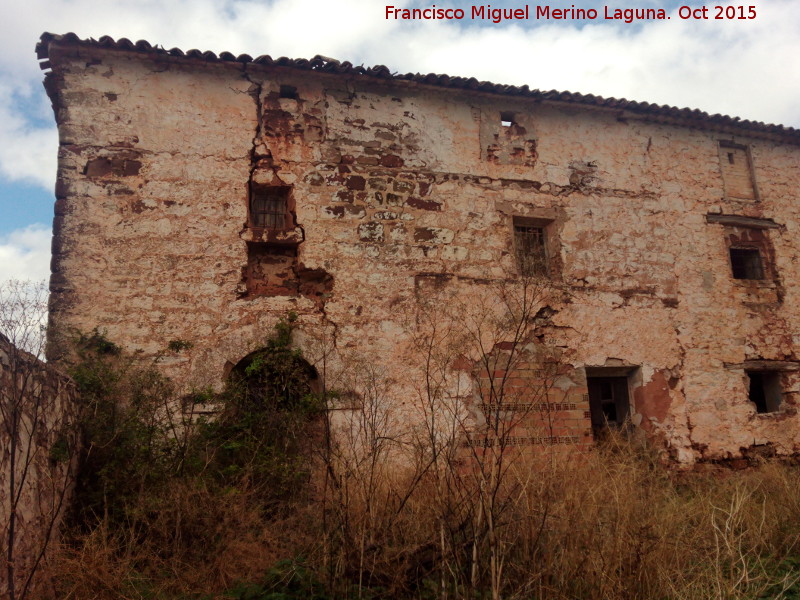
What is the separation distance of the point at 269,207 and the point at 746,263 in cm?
723

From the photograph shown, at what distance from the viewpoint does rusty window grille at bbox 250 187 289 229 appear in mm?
7883

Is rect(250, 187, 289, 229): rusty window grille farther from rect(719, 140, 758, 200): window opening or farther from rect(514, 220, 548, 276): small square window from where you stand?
rect(719, 140, 758, 200): window opening

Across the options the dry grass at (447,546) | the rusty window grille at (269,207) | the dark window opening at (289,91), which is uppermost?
the dark window opening at (289,91)

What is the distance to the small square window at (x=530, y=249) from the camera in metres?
8.59

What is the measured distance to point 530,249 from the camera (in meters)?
8.78

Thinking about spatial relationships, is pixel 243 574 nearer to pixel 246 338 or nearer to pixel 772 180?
pixel 246 338

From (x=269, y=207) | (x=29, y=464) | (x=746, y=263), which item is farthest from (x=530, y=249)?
(x=29, y=464)

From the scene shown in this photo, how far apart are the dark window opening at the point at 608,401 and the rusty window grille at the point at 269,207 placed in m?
4.67

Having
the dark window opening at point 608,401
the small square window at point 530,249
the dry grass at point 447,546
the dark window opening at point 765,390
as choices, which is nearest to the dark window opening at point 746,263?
the dark window opening at point 765,390

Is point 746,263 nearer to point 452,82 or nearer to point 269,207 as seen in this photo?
point 452,82

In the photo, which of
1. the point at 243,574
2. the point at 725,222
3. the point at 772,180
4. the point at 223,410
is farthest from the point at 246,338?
the point at 772,180

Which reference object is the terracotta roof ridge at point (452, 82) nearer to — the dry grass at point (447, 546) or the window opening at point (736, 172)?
the window opening at point (736, 172)

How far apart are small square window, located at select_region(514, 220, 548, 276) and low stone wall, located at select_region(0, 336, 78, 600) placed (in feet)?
18.6

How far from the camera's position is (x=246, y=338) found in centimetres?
722
